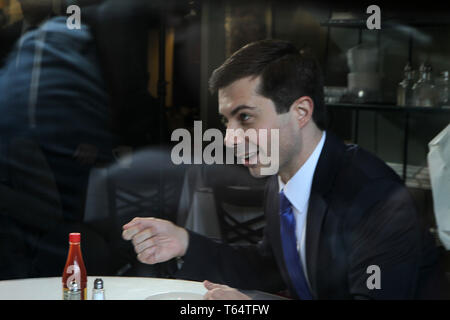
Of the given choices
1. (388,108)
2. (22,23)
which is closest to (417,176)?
(388,108)

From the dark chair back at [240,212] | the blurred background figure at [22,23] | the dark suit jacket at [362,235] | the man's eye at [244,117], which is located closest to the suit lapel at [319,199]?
the dark suit jacket at [362,235]

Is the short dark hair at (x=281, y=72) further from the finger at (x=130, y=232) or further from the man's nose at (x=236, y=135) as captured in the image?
the finger at (x=130, y=232)

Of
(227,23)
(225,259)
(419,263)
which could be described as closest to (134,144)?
(227,23)

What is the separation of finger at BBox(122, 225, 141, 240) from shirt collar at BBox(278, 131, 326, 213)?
335 mm

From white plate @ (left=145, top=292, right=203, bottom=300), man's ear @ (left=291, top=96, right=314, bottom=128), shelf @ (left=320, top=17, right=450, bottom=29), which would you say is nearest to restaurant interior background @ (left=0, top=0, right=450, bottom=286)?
shelf @ (left=320, top=17, right=450, bottom=29)

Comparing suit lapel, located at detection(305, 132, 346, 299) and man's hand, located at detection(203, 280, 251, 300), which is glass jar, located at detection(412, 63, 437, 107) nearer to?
suit lapel, located at detection(305, 132, 346, 299)

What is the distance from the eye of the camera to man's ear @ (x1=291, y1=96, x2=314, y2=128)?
1045mm

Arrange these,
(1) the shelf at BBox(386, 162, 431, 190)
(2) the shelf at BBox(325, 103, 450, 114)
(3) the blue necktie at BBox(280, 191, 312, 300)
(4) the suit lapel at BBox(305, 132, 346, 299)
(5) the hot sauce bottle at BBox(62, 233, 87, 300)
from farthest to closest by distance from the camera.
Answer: (2) the shelf at BBox(325, 103, 450, 114), (1) the shelf at BBox(386, 162, 431, 190), (3) the blue necktie at BBox(280, 191, 312, 300), (4) the suit lapel at BBox(305, 132, 346, 299), (5) the hot sauce bottle at BBox(62, 233, 87, 300)

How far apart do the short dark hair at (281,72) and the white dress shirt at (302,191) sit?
0.27 feet

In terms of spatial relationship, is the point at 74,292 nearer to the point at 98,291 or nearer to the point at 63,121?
the point at 98,291

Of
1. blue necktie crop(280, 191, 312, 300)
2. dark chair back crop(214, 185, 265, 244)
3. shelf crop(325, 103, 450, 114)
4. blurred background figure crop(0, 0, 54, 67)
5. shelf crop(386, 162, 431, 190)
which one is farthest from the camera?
dark chair back crop(214, 185, 265, 244)

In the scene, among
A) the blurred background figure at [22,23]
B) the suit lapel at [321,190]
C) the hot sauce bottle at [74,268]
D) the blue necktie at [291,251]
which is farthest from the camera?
the blurred background figure at [22,23]

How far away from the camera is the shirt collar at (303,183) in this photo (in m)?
1.06
